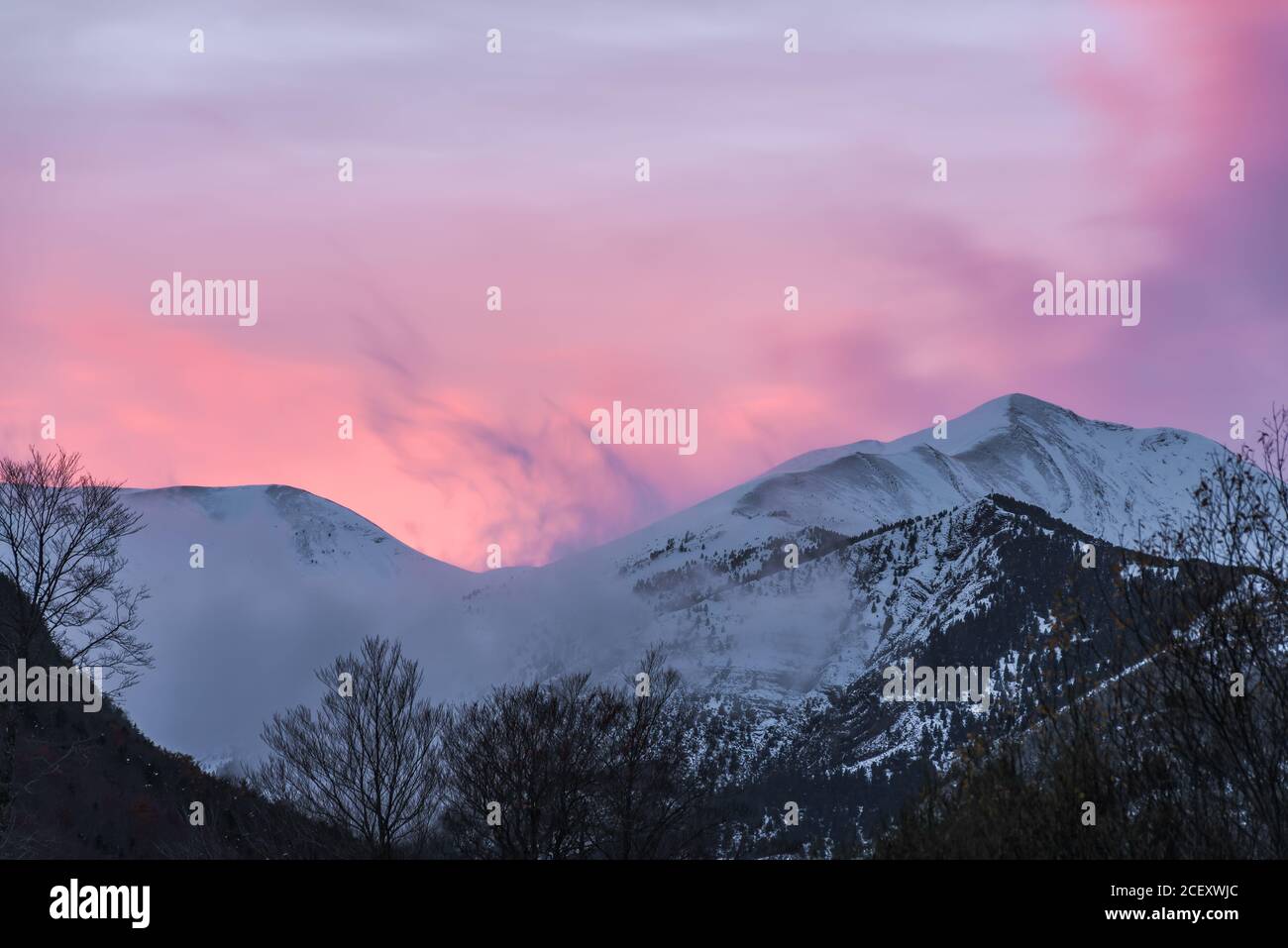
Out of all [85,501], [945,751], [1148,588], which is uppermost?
[85,501]

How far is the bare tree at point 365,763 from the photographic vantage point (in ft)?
171

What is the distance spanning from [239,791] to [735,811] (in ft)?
87.9

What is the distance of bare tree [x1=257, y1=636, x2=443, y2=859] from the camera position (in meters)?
52.0

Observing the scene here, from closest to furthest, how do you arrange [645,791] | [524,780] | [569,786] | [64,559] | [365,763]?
[64,559]
[365,763]
[569,786]
[524,780]
[645,791]

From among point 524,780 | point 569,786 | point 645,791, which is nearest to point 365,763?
point 524,780

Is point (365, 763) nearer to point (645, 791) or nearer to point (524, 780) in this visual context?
point (524, 780)

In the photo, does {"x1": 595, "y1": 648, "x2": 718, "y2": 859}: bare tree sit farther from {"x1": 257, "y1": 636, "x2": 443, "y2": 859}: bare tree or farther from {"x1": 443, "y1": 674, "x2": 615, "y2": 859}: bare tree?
{"x1": 257, "y1": 636, "x2": 443, "y2": 859}: bare tree

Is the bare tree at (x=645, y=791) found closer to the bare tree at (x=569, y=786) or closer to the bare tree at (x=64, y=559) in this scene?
the bare tree at (x=569, y=786)

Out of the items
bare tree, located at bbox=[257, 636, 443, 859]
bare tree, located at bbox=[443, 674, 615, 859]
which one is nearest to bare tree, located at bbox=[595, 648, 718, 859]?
bare tree, located at bbox=[443, 674, 615, 859]

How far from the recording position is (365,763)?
175 ft
